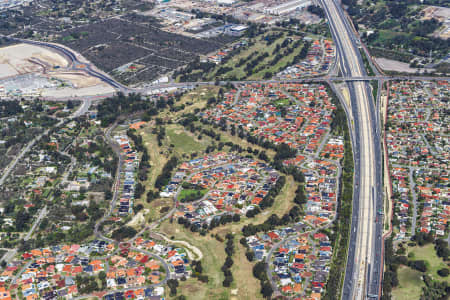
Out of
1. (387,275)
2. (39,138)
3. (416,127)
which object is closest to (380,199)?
(387,275)

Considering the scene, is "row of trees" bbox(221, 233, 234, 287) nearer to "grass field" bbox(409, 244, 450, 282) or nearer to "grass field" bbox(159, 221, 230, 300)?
"grass field" bbox(159, 221, 230, 300)

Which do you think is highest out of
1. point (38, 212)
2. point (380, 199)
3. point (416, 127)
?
point (416, 127)

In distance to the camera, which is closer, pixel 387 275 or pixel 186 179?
pixel 387 275

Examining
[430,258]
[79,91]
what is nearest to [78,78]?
[79,91]

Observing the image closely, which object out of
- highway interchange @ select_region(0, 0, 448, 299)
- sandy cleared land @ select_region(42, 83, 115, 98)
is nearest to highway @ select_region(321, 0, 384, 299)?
highway interchange @ select_region(0, 0, 448, 299)

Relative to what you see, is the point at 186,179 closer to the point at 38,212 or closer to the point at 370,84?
the point at 38,212

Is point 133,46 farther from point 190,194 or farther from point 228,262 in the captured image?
point 228,262

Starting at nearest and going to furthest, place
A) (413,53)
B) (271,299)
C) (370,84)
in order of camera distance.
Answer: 1. (271,299)
2. (370,84)
3. (413,53)
